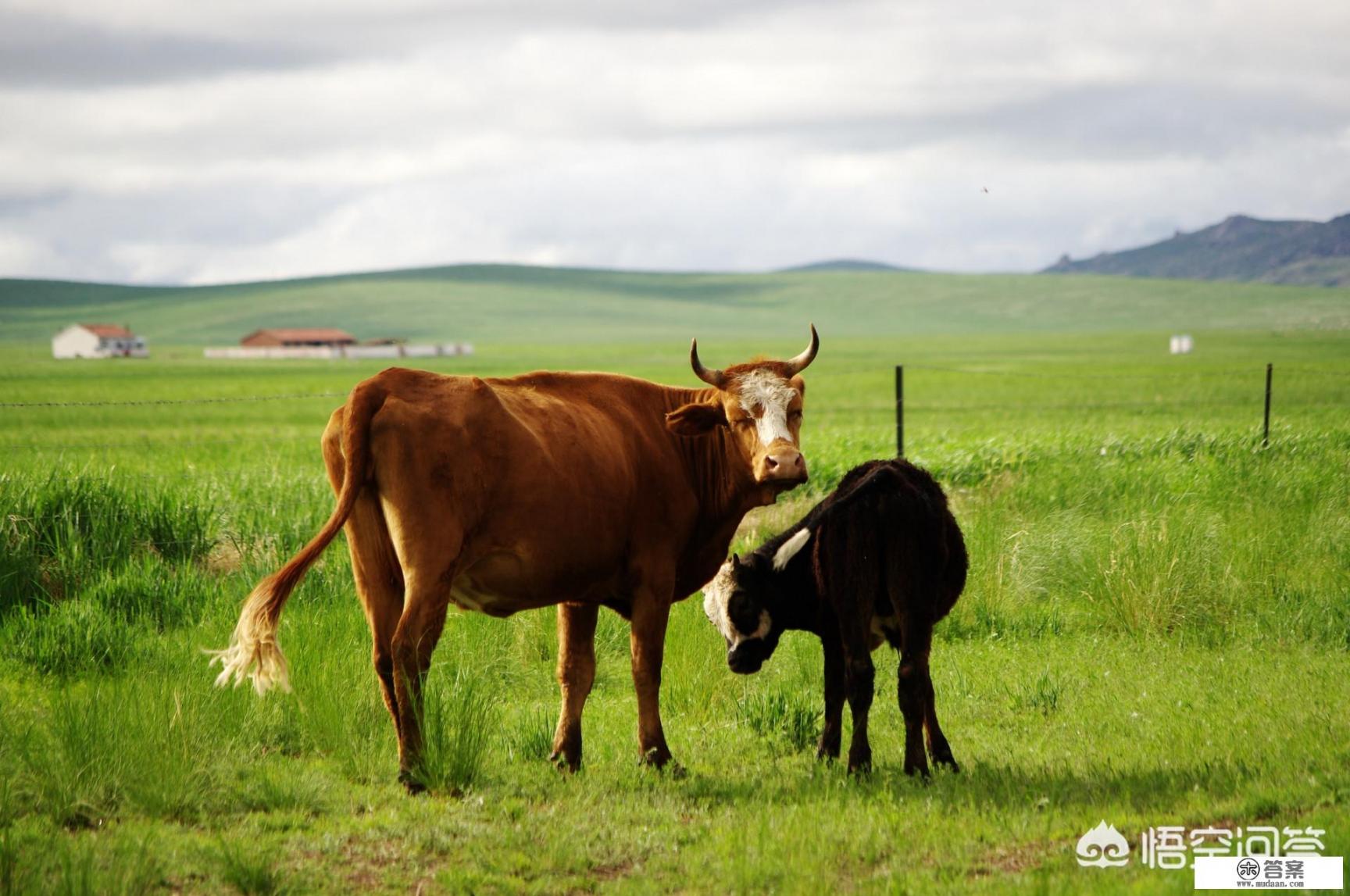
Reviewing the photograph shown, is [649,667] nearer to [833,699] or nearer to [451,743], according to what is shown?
[833,699]

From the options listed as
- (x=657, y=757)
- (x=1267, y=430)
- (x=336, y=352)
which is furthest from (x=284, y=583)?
(x=336, y=352)

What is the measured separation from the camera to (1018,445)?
21422 mm

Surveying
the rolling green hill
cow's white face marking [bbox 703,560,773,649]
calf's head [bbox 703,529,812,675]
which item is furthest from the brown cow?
the rolling green hill

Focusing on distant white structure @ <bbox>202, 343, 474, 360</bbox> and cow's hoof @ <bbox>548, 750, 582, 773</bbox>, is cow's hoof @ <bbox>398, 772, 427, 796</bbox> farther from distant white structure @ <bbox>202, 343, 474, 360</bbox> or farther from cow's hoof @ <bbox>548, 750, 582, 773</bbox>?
distant white structure @ <bbox>202, 343, 474, 360</bbox>

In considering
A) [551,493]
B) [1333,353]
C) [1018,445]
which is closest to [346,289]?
[1333,353]

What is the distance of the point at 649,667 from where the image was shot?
787 centimetres

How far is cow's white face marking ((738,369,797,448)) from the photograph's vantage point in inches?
308

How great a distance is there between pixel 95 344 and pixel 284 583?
125822 millimetres

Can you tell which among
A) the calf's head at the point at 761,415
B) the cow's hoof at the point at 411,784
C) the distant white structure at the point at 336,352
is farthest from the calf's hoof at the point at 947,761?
the distant white structure at the point at 336,352

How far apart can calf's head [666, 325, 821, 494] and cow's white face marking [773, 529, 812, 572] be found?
11.7 inches

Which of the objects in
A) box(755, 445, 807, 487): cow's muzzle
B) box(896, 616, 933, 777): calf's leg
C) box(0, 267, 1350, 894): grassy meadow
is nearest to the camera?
box(0, 267, 1350, 894): grassy meadow

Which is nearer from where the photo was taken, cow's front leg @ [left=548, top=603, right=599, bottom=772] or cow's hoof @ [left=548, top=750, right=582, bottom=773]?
cow's hoof @ [left=548, top=750, right=582, bottom=773]

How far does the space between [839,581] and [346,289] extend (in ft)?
653

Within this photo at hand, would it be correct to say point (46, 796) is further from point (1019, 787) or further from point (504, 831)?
point (1019, 787)
